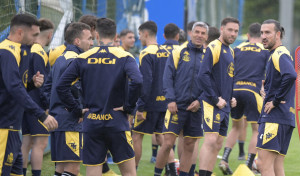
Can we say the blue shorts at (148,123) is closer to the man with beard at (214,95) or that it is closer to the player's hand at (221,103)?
the man with beard at (214,95)

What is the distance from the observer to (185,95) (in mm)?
7777

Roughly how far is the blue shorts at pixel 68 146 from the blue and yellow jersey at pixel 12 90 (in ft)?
3.41

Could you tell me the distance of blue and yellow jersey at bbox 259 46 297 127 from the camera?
255 inches

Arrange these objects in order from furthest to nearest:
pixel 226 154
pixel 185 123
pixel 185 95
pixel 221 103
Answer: pixel 226 154, pixel 185 123, pixel 185 95, pixel 221 103

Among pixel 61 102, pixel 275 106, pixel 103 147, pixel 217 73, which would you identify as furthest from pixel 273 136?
pixel 61 102

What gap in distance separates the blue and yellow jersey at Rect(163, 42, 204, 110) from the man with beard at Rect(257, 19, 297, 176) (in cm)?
130

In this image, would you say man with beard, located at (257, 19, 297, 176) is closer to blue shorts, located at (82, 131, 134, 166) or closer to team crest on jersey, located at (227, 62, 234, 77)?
team crest on jersey, located at (227, 62, 234, 77)

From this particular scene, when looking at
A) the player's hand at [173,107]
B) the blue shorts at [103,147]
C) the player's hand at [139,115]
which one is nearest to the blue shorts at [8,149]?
the blue shorts at [103,147]

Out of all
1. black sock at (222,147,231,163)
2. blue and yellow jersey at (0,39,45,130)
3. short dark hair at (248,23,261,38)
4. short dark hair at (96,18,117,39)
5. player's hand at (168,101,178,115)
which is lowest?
black sock at (222,147,231,163)

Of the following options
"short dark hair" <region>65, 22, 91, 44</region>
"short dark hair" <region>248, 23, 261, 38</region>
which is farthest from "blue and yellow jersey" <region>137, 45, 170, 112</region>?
"short dark hair" <region>248, 23, 261, 38</region>

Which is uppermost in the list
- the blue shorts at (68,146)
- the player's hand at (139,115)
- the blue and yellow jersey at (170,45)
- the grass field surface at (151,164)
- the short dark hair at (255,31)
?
the short dark hair at (255,31)

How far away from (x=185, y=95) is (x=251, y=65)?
231cm

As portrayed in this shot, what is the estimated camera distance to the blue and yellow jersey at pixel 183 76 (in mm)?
7770

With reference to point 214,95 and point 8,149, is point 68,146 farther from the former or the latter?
point 214,95
